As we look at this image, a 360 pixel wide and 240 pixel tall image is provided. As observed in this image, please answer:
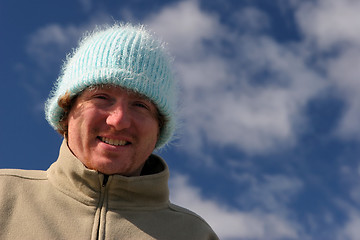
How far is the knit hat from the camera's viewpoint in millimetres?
3715

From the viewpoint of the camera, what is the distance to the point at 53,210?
3.48m

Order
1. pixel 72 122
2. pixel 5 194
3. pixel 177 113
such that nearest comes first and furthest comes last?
pixel 5 194, pixel 72 122, pixel 177 113

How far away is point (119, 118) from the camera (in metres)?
3.53

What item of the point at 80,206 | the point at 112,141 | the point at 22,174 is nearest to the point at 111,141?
the point at 112,141

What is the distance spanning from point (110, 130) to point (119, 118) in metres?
0.14

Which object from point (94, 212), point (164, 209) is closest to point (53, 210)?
point (94, 212)

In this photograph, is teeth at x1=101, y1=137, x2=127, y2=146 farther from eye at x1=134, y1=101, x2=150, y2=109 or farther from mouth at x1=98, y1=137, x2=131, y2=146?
eye at x1=134, y1=101, x2=150, y2=109

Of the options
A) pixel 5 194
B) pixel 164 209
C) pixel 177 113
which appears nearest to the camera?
pixel 5 194

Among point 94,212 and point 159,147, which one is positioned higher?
point 159,147

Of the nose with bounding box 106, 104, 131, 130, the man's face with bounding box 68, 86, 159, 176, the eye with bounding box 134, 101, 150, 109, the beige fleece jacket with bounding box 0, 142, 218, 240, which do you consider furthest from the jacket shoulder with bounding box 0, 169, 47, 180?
the eye with bounding box 134, 101, 150, 109

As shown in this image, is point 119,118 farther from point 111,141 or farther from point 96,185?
point 96,185

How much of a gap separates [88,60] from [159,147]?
1.16m

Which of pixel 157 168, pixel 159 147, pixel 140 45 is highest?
pixel 140 45

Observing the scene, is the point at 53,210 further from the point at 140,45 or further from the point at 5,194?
the point at 140,45
